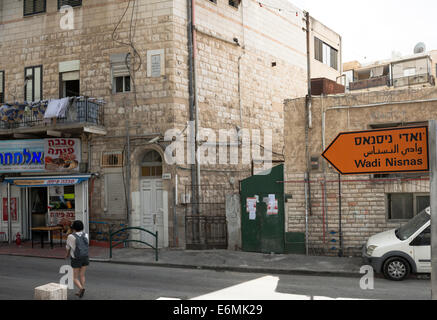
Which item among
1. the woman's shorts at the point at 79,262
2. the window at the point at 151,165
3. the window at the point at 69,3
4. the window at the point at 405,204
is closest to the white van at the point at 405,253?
the window at the point at 405,204

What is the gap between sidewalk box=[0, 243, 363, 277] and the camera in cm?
1234

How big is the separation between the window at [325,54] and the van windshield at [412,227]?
1707cm

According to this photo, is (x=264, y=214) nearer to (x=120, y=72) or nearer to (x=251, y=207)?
(x=251, y=207)

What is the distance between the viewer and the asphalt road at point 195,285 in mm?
9281

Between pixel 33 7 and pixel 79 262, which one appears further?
pixel 33 7

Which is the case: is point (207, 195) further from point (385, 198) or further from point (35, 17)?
point (35, 17)

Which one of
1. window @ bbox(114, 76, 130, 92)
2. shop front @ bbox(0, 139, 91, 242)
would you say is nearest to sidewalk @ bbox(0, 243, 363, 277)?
shop front @ bbox(0, 139, 91, 242)

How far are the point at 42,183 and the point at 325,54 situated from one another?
1926cm

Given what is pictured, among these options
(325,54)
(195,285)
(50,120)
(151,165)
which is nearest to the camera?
(195,285)

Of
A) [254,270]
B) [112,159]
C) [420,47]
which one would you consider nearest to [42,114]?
[112,159]

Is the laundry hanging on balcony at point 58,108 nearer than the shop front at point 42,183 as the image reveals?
Yes

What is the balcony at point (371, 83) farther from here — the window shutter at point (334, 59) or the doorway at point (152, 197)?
the doorway at point (152, 197)

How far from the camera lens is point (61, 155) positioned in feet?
58.4
